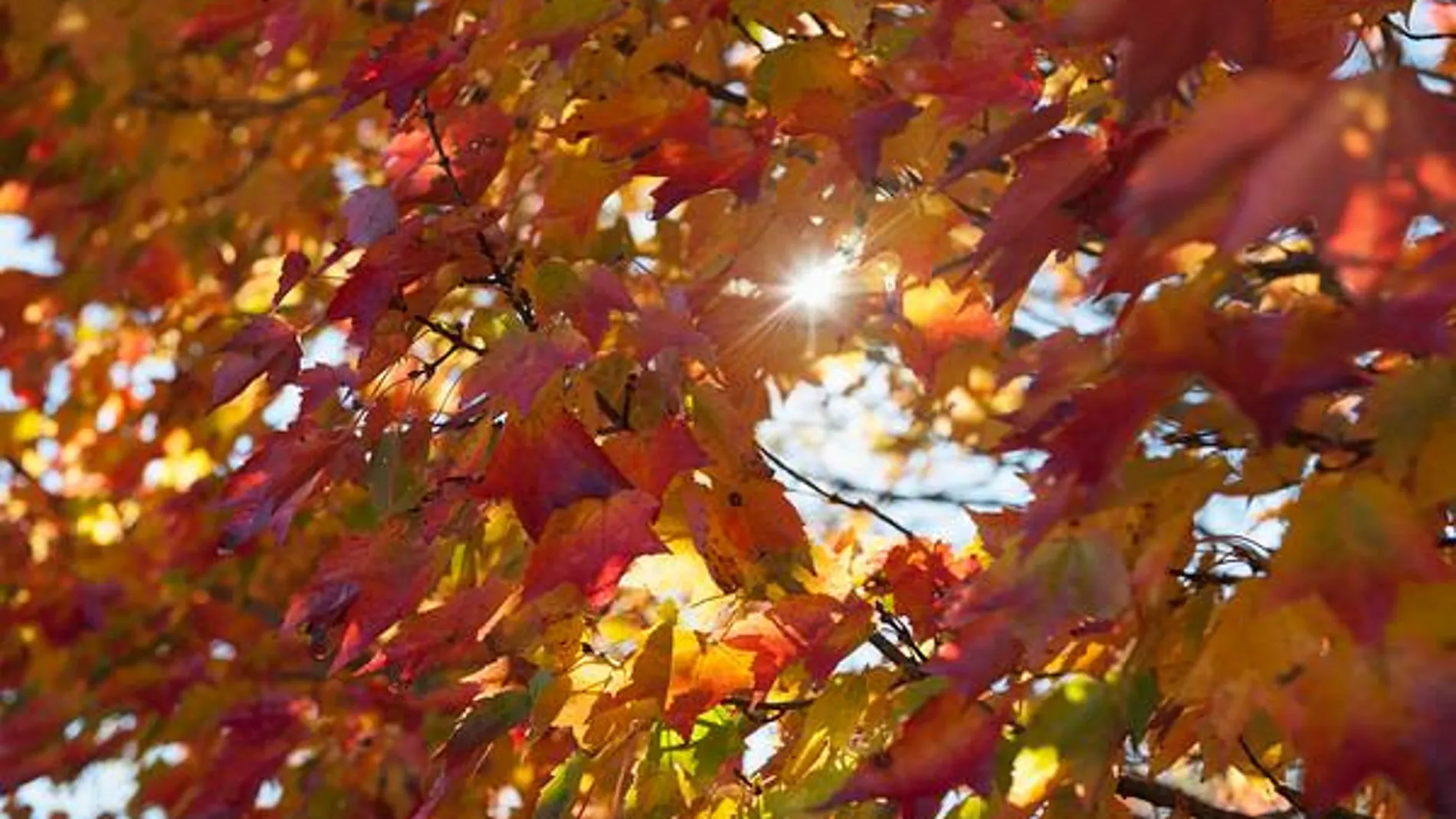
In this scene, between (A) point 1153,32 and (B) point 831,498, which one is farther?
(B) point 831,498

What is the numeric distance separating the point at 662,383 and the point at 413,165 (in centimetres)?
50

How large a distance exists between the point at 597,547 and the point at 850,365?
5.15 feet

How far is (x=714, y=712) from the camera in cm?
140

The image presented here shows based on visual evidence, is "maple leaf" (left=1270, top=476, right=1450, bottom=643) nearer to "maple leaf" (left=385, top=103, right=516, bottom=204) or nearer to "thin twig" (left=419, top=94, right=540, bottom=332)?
"thin twig" (left=419, top=94, right=540, bottom=332)

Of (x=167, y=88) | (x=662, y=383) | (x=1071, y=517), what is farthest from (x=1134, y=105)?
(x=167, y=88)

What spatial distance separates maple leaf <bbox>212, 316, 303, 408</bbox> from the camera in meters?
1.54

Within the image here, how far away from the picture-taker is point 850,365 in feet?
9.02

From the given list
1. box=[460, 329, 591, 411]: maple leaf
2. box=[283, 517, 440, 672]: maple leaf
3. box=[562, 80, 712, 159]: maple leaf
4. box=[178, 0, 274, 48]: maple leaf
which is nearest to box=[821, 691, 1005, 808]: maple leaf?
box=[460, 329, 591, 411]: maple leaf

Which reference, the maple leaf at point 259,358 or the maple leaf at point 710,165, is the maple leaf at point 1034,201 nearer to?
the maple leaf at point 710,165

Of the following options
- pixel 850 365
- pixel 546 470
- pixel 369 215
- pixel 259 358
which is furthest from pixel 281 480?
pixel 850 365

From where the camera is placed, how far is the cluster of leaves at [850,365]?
82 centimetres

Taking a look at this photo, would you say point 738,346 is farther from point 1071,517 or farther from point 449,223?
point 1071,517

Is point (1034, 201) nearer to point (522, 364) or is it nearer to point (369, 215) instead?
point (522, 364)

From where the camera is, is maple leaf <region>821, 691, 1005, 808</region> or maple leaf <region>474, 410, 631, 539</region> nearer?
maple leaf <region>821, 691, 1005, 808</region>
